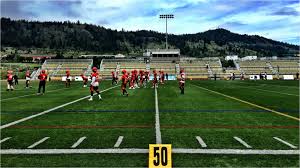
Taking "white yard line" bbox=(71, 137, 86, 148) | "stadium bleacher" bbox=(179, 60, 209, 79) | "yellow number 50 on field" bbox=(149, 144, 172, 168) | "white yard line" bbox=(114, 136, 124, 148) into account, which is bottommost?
"white yard line" bbox=(114, 136, 124, 148)

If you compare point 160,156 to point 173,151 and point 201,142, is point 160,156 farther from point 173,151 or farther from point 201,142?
point 201,142

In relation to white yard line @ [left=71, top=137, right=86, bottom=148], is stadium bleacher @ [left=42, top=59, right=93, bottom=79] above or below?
above

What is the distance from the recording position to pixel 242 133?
9.04m

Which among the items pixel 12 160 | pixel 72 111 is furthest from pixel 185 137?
pixel 72 111

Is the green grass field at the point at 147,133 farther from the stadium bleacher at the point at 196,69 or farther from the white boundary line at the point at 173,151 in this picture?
the stadium bleacher at the point at 196,69

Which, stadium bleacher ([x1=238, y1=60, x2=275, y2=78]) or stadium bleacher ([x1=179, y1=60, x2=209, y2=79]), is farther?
stadium bleacher ([x1=238, y1=60, x2=275, y2=78])

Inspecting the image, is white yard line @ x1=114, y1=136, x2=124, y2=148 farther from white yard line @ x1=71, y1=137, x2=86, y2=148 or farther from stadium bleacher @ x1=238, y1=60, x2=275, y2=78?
stadium bleacher @ x1=238, y1=60, x2=275, y2=78

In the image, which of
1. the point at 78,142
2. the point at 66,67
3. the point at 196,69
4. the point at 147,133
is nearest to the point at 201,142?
the point at 147,133

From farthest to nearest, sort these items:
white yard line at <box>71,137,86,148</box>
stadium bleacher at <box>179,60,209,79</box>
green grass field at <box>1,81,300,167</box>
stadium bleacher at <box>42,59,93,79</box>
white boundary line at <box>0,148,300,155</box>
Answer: stadium bleacher at <box>42,59,93,79</box>
stadium bleacher at <box>179,60,209,79</box>
white yard line at <box>71,137,86,148</box>
white boundary line at <box>0,148,300,155</box>
green grass field at <box>1,81,300,167</box>

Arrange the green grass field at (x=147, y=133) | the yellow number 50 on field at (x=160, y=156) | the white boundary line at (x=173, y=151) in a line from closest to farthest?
the yellow number 50 on field at (x=160, y=156)
the green grass field at (x=147, y=133)
the white boundary line at (x=173, y=151)

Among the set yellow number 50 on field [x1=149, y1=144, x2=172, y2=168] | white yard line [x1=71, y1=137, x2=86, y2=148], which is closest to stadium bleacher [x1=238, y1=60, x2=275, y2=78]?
white yard line [x1=71, y1=137, x2=86, y2=148]

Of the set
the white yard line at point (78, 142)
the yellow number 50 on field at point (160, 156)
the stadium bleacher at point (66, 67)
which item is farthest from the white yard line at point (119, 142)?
the stadium bleacher at point (66, 67)

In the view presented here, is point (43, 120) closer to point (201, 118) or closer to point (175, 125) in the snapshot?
point (175, 125)

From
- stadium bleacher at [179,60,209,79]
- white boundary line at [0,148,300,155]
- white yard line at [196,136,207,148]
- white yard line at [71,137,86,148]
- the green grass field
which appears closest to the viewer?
the green grass field
